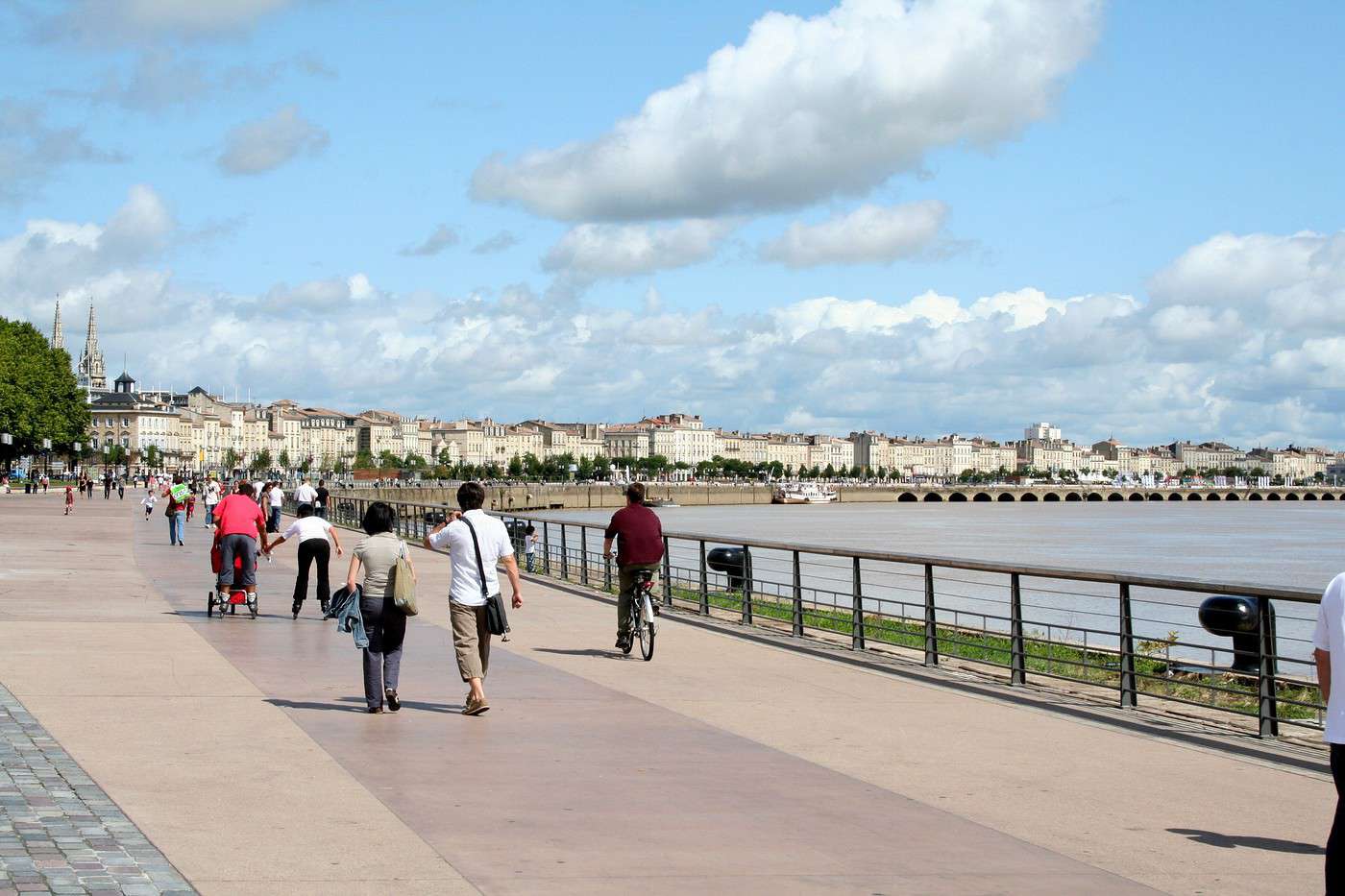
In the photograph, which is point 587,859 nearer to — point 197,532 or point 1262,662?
point 1262,662

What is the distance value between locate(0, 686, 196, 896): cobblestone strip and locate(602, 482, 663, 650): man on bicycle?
690 centimetres

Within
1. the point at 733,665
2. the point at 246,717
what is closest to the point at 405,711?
the point at 246,717

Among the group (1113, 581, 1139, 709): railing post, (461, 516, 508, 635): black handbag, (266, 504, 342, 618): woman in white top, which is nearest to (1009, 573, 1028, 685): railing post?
(1113, 581, 1139, 709): railing post

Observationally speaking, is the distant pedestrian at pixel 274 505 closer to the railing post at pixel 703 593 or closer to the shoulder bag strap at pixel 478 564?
the railing post at pixel 703 593

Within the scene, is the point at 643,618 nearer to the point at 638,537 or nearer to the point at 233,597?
the point at 638,537

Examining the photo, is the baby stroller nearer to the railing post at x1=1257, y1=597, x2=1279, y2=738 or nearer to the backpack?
the backpack

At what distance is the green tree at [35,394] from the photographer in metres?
95.6

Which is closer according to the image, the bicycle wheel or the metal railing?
the metal railing

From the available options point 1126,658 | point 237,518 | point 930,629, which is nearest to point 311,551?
point 237,518

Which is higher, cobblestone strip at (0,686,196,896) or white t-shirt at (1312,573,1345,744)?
white t-shirt at (1312,573,1345,744)

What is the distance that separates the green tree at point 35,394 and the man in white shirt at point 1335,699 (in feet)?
318

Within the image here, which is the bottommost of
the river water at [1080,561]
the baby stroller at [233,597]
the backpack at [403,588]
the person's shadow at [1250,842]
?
the river water at [1080,561]

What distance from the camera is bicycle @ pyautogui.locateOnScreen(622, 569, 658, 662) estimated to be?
15.2 meters

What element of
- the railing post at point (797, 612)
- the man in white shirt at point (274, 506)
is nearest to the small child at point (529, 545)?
the man in white shirt at point (274, 506)
